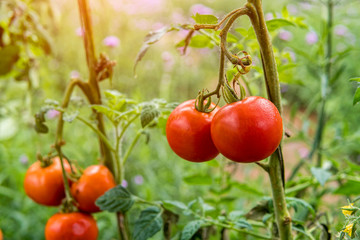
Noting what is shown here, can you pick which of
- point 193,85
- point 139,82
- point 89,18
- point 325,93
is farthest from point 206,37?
point 193,85

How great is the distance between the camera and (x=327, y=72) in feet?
3.53

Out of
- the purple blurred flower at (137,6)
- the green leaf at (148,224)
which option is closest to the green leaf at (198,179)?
the green leaf at (148,224)

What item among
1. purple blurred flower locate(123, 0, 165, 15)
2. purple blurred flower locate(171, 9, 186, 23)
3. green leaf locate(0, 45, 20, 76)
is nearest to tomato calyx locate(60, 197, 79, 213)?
green leaf locate(0, 45, 20, 76)

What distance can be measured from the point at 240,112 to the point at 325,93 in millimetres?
686

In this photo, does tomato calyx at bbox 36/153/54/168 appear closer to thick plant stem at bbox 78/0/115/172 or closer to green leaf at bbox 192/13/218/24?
thick plant stem at bbox 78/0/115/172

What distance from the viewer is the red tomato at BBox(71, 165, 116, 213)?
2.09 feet

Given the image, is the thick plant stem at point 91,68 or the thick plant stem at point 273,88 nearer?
the thick plant stem at point 273,88

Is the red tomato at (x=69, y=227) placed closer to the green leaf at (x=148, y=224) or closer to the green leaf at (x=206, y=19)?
the green leaf at (x=148, y=224)

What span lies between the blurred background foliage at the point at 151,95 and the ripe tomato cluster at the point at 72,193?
0.27 feet

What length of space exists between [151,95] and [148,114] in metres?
2.75

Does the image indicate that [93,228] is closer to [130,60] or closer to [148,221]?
[148,221]

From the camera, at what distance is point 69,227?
63 centimetres

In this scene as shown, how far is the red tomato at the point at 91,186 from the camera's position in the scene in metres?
0.64

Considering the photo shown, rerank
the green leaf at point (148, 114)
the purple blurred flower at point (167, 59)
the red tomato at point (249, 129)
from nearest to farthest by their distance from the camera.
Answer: the red tomato at point (249, 129) → the green leaf at point (148, 114) → the purple blurred flower at point (167, 59)
